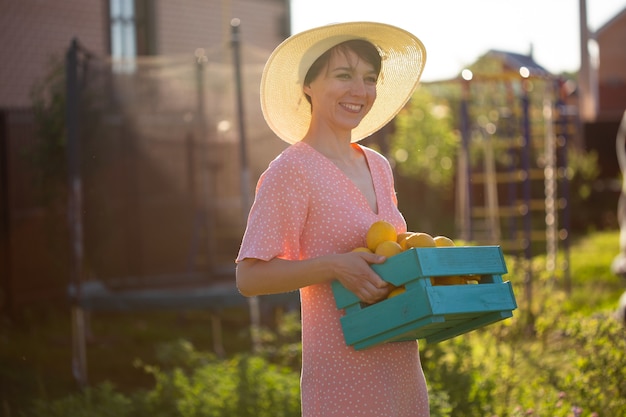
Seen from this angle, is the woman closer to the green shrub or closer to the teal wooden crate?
the teal wooden crate

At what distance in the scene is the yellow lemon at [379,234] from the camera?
2570mm

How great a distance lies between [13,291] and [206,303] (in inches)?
152

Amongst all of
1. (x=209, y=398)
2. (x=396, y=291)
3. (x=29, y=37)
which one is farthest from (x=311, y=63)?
(x=29, y=37)

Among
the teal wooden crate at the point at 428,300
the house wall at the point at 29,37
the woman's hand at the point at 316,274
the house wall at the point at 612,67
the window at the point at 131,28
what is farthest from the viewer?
the house wall at the point at 612,67

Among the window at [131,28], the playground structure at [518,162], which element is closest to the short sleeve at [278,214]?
the playground structure at [518,162]

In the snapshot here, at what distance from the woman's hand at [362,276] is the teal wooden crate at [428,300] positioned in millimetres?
20

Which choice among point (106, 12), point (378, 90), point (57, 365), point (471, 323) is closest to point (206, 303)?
point (57, 365)

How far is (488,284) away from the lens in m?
2.48

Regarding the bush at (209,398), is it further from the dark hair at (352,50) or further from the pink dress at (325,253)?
the dark hair at (352,50)

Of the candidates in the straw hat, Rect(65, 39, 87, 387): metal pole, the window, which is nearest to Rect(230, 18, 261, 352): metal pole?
Rect(65, 39, 87, 387): metal pole

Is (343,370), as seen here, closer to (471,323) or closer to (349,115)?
(471,323)

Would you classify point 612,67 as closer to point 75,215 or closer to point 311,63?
point 75,215

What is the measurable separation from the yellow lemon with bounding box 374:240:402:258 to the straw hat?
60cm

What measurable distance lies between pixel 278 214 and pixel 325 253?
0.17 metres
